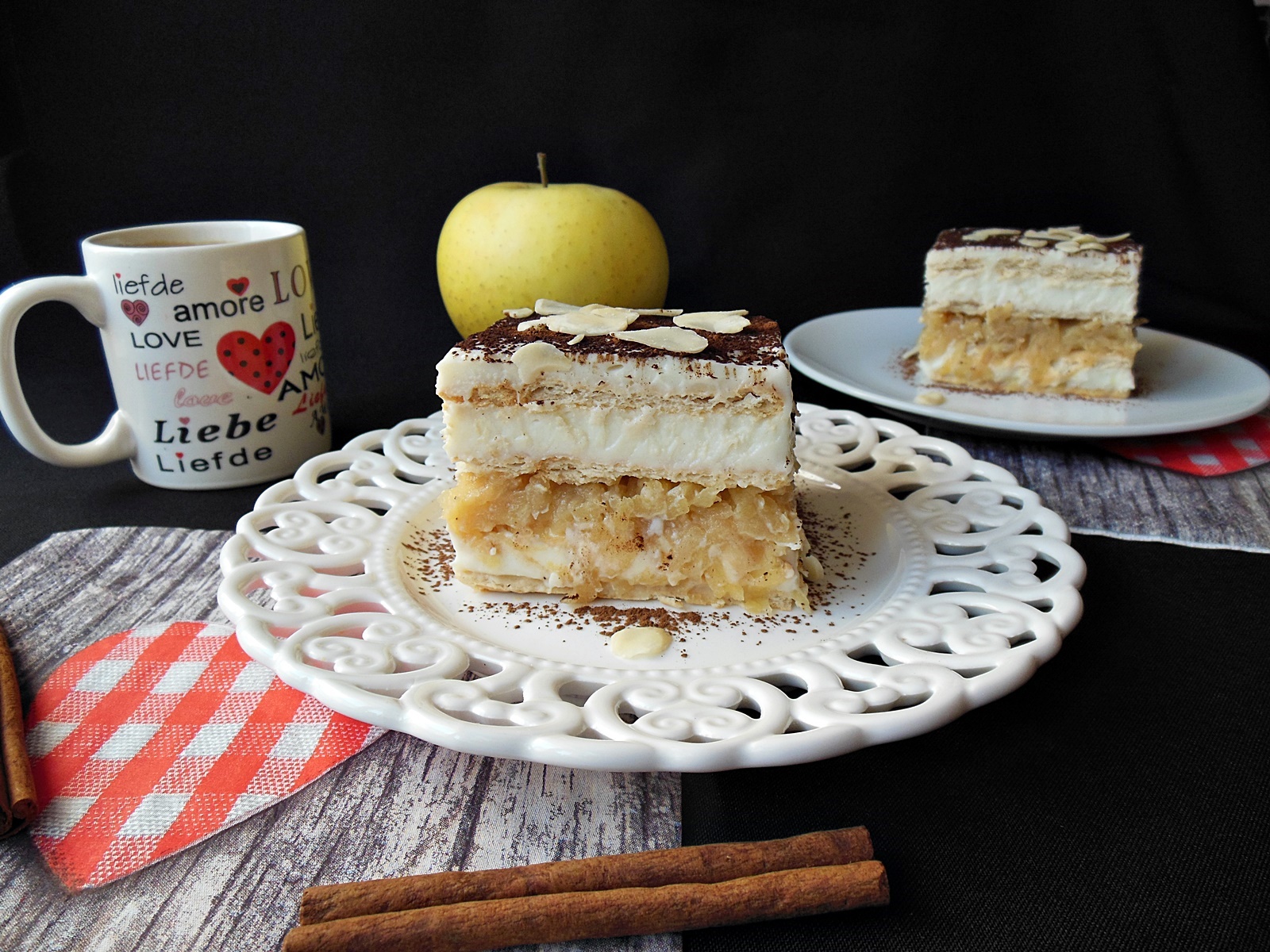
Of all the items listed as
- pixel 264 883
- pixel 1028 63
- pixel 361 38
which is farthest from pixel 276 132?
pixel 264 883

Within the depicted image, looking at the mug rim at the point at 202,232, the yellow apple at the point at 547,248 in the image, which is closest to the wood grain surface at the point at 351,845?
the mug rim at the point at 202,232

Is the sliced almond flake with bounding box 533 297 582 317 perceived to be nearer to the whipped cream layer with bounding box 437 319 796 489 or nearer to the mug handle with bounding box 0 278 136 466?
the whipped cream layer with bounding box 437 319 796 489

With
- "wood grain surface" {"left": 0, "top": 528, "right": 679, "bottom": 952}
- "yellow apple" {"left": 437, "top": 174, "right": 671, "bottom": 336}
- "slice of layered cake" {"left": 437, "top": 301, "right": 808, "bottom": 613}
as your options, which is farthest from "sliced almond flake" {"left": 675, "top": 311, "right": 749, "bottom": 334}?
"yellow apple" {"left": 437, "top": 174, "right": 671, "bottom": 336}

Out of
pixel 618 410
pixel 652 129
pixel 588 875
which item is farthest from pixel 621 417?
pixel 652 129

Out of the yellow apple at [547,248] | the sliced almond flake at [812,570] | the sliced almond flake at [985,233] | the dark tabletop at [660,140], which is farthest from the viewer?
the dark tabletop at [660,140]

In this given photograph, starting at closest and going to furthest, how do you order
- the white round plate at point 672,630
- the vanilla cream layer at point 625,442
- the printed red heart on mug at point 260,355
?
the white round plate at point 672,630 → the vanilla cream layer at point 625,442 → the printed red heart on mug at point 260,355

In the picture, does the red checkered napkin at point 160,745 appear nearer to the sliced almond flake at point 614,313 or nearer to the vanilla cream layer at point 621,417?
the vanilla cream layer at point 621,417

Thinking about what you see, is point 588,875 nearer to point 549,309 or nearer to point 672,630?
point 672,630
